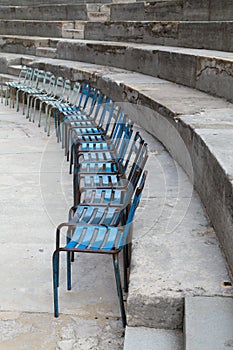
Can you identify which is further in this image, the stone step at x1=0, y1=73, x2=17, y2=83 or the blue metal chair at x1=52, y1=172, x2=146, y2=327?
the stone step at x1=0, y1=73, x2=17, y2=83

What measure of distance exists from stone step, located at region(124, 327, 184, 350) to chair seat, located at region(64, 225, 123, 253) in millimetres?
419

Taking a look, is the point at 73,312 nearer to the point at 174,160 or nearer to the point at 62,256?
the point at 62,256

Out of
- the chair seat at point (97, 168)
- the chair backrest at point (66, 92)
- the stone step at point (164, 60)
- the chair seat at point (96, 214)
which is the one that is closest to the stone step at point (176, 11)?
the stone step at point (164, 60)

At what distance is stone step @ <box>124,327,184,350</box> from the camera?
7.70 ft

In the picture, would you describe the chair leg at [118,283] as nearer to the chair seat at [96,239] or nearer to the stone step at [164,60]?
the chair seat at [96,239]

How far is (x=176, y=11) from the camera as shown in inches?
324

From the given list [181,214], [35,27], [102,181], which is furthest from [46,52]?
[181,214]

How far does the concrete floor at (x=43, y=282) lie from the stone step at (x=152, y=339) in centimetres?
12

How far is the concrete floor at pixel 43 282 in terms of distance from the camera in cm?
260

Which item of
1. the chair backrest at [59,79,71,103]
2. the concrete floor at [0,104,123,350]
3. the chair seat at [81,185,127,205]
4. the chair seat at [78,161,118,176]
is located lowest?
the concrete floor at [0,104,123,350]

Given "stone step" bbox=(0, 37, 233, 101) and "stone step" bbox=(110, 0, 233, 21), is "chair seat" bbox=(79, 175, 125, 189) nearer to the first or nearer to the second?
"stone step" bbox=(0, 37, 233, 101)

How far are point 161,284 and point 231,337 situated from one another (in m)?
0.49

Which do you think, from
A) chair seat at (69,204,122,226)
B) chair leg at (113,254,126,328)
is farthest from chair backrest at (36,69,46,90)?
chair leg at (113,254,126,328)

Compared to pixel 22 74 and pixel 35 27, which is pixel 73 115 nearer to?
pixel 22 74
